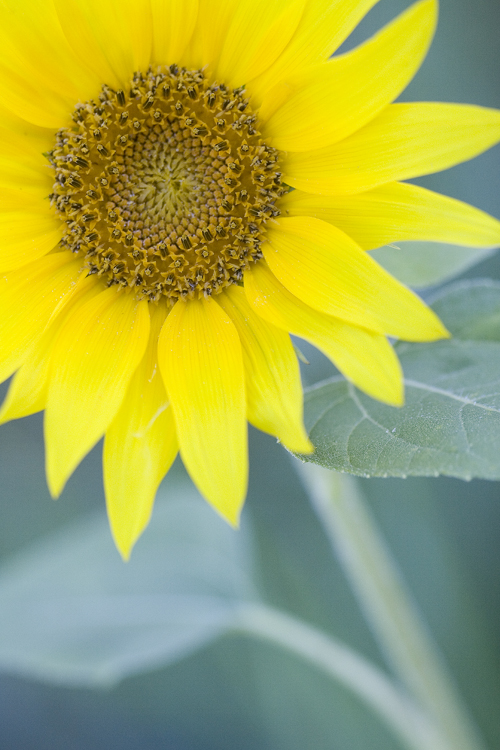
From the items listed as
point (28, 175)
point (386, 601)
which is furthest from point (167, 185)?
point (386, 601)

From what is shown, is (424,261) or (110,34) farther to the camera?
(424,261)

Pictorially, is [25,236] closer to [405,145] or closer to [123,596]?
[405,145]

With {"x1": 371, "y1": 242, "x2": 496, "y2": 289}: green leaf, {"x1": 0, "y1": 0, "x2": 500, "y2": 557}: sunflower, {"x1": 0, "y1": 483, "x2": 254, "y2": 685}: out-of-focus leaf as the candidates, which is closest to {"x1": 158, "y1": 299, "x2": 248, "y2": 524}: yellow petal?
{"x1": 0, "y1": 0, "x2": 500, "y2": 557}: sunflower

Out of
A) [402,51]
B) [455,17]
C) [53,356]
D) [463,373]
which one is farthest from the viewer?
[455,17]

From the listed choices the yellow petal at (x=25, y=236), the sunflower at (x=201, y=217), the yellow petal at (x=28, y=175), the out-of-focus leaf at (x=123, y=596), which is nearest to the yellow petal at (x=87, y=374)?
the sunflower at (x=201, y=217)

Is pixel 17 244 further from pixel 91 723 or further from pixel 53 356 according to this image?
pixel 91 723

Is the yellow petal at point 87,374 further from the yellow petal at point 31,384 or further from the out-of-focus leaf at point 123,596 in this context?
the out-of-focus leaf at point 123,596

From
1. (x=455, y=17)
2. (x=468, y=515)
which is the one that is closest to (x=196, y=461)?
(x=468, y=515)
